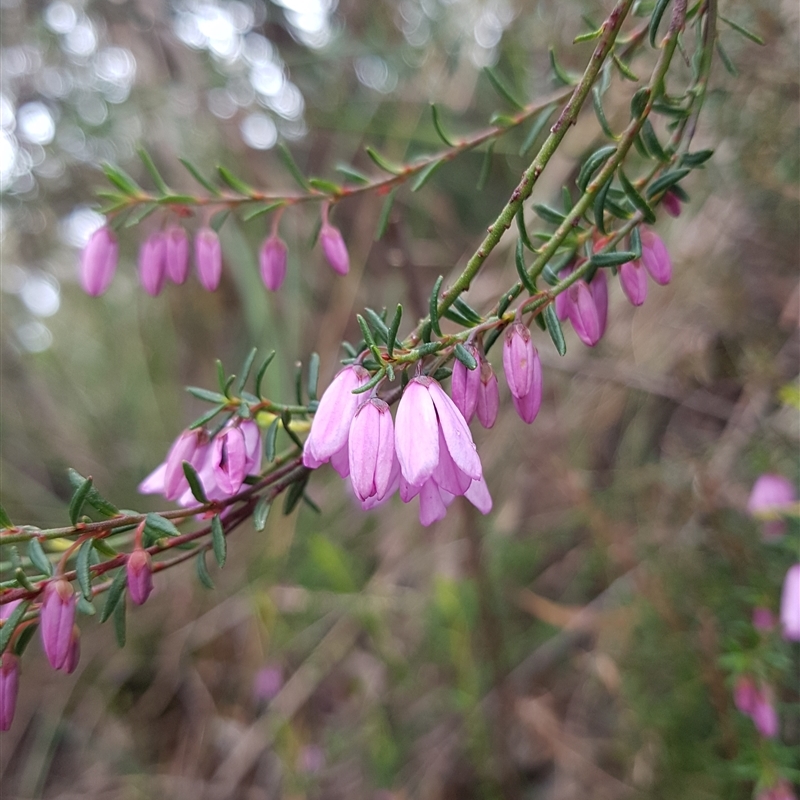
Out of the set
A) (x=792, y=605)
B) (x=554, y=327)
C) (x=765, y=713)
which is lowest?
(x=765, y=713)

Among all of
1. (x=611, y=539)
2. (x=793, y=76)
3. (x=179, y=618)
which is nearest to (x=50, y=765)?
(x=179, y=618)

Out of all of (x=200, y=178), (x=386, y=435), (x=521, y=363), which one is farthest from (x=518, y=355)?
(x=200, y=178)

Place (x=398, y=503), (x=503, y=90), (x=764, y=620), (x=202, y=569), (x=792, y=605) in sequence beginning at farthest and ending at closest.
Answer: (x=398, y=503)
(x=764, y=620)
(x=792, y=605)
(x=503, y=90)
(x=202, y=569)

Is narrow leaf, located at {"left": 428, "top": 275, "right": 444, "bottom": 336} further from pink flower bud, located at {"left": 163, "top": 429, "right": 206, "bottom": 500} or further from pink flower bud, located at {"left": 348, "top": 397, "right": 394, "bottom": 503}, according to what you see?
pink flower bud, located at {"left": 163, "top": 429, "right": 206, "bottom": 500}

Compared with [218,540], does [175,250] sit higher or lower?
higher

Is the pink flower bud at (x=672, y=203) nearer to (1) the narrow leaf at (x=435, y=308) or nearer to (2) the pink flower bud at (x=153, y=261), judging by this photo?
(1) the narrow leaf at (x=435, y=308)

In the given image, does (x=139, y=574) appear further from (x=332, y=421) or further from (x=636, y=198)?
(x=636, y=198)

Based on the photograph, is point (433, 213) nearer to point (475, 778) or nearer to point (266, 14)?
point (266, 14)

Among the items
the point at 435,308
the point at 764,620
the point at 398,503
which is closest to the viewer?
the point at 435,308
